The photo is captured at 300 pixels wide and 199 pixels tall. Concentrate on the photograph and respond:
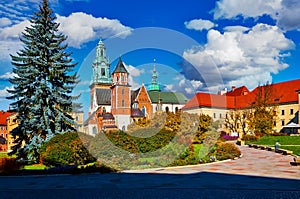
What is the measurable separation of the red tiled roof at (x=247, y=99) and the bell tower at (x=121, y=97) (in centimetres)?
1496

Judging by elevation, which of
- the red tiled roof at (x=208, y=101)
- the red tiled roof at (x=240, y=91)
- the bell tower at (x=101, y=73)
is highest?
the bell tower at (x=101, y=73)

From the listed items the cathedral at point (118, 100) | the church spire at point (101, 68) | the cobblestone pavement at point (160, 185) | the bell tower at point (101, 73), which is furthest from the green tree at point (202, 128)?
the church spire at point (101, 68)

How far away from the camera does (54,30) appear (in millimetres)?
21344

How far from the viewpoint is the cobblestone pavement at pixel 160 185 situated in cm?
863

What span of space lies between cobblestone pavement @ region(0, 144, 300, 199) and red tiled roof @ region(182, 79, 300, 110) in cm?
4311

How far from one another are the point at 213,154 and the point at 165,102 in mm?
Result: 65876

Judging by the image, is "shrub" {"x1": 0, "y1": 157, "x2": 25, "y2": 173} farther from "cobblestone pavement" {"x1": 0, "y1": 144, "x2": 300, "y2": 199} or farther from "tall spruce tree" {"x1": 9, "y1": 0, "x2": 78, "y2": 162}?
"tall spruce tree" {"x1": 9, "y1": 0, "x2": 78, "y2": 162}

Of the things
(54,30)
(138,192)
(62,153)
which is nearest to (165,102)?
(54,30)

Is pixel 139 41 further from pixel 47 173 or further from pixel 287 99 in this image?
pixel 287 99

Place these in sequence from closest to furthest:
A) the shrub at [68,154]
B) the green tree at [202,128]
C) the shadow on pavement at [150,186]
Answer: the shadow on pavement at [150,186] < the shrub at [68,154] < the green tree at [202,128]

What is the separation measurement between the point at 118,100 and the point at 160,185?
57.9 meters

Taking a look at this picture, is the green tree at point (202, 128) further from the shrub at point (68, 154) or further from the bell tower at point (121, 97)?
the bell tower at point (121, 97)

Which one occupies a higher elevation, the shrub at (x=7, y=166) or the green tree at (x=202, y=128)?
the green tree at (x=202, y=128)

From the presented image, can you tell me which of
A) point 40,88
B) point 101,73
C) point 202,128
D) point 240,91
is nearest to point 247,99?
point 240,91
